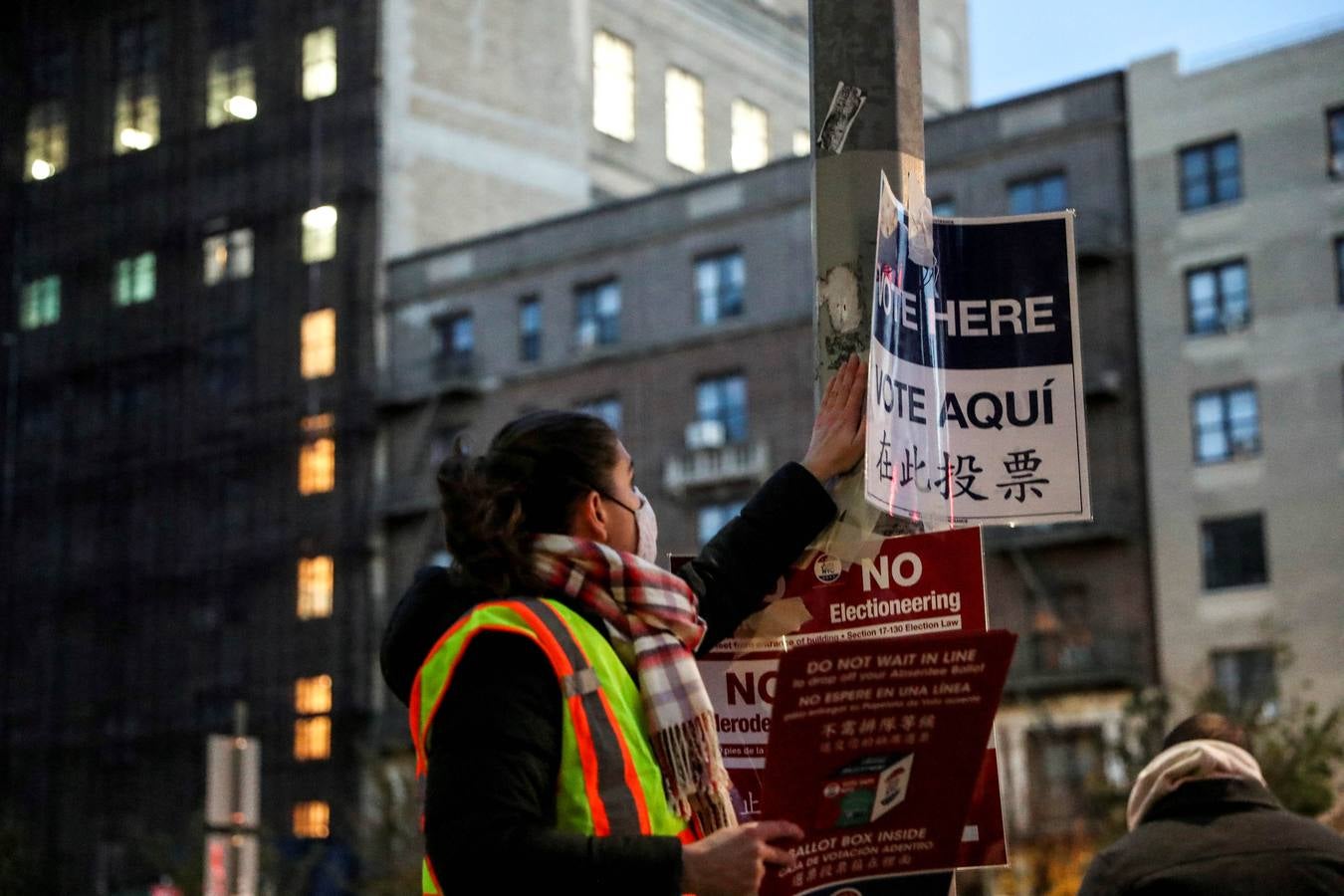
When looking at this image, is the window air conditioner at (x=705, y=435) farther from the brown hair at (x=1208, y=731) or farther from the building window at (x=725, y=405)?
the brown hair at (x=1208, y=731)

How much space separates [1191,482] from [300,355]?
24.4 meters

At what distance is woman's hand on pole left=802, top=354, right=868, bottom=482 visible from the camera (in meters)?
4.87

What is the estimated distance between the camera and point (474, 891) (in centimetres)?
360

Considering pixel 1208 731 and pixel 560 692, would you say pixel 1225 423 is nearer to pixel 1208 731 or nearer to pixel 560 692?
pixel 1208 731

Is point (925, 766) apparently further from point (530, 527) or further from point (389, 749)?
point (389, 749)

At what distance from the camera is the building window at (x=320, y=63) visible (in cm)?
5801

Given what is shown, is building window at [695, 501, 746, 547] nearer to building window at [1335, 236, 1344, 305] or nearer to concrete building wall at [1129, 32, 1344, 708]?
concrete building wall at [1129, 32, 1344, 708]

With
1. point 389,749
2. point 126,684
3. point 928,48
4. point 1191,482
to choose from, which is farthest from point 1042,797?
point 928,48

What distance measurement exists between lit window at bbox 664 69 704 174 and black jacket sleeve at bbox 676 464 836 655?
5852cm

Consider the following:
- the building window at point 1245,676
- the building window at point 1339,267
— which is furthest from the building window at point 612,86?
the building window at point 1245,676

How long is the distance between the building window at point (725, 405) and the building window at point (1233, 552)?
1073 cm

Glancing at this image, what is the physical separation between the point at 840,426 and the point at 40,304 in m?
64.1

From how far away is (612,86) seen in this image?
61062 millimetres

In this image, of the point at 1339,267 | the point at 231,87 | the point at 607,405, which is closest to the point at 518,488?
the point at 1339,267
